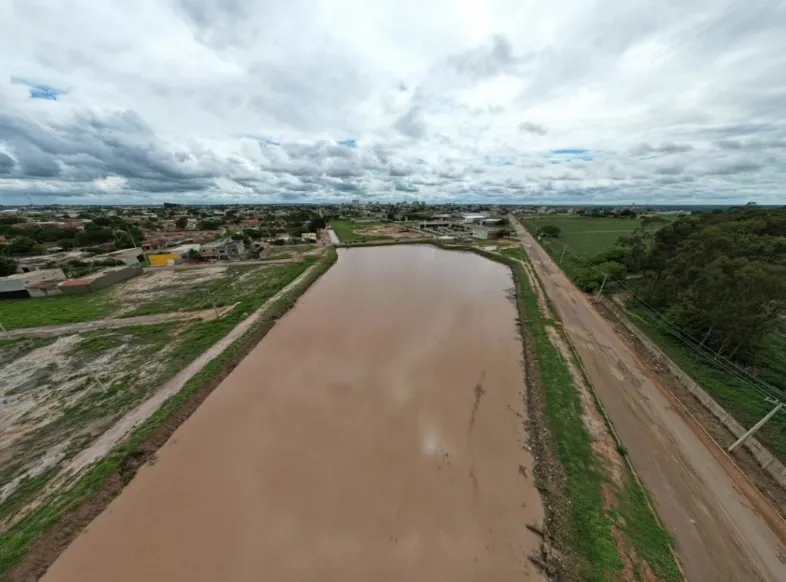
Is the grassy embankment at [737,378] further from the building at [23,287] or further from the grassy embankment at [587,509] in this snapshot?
the building at [23,287]

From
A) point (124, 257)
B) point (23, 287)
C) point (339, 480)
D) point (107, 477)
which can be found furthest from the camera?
point (124, 257)

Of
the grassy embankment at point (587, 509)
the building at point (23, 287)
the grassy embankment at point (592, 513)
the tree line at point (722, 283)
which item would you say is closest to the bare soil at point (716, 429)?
the tree line at point (722, 283)

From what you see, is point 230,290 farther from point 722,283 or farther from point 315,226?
point 315,226

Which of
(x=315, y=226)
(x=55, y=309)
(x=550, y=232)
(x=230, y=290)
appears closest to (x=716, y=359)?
(x=230, y=290)

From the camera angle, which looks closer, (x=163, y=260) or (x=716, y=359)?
(x=716, y=359)

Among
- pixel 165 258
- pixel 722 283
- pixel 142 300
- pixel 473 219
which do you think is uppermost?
pixel 722 283

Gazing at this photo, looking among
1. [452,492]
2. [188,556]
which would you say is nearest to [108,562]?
[188,556]
